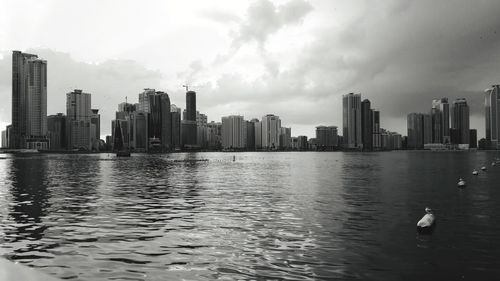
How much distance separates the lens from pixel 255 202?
151ft

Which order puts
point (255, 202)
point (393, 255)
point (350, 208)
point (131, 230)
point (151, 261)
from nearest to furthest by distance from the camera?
1. point (151, 261)
2. point (393, 255)
3. point (131, 230)
4. point (350, 208)
5. point (255, 202)

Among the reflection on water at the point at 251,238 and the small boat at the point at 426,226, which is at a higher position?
the small boat at the point at 426,226

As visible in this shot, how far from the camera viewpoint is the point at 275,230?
2958 cm

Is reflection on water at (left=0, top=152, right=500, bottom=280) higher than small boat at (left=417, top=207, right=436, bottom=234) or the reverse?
the reverse

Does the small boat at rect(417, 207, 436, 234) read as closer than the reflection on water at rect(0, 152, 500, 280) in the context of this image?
No

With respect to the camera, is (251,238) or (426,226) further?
A: (426,226)

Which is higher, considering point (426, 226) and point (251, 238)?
point (426, 226)

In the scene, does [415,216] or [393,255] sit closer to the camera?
[393,255]

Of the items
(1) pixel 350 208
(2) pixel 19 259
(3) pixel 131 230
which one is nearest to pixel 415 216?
(1) pixel 350 208

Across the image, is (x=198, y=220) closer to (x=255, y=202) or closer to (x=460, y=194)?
(x=255, y=202)

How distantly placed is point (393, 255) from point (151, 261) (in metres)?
13.1

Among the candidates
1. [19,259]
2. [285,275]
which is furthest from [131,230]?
[285,275]

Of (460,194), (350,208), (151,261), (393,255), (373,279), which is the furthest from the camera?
(460,194)

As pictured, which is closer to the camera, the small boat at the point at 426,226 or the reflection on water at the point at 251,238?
the reflection on water at the point at 251,238
